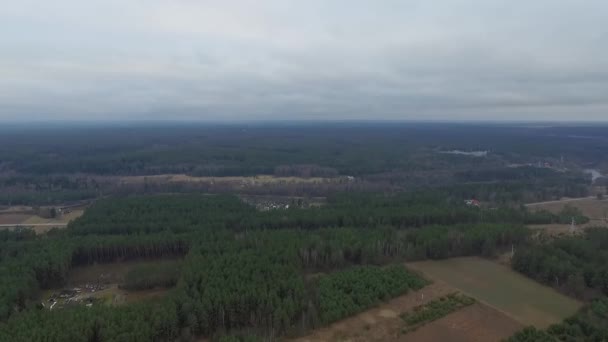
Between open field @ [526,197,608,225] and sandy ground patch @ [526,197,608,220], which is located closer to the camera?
open field @ [526,197,608,225]

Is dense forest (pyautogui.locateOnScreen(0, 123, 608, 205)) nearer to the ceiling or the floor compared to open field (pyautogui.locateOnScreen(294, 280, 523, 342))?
nearer to the ceiling

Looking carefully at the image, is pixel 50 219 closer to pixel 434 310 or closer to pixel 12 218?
pixel 12 218

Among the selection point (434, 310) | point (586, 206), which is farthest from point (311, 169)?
point (434, 310)

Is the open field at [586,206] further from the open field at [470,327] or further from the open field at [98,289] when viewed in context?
the open field at [98,289]

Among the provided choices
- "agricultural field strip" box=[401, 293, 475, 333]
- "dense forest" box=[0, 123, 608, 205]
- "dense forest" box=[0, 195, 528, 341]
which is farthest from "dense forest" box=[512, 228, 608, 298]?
"dense forest" box=[0, 123, 608, 205]

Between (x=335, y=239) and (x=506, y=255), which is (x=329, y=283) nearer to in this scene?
(x=335, y=239)

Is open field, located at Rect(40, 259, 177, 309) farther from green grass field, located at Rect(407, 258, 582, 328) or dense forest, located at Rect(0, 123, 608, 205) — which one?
dense forest, located at Rect(0, 123, 608, 205)

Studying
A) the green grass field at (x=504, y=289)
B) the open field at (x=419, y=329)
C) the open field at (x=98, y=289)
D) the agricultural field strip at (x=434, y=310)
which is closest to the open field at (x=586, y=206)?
the green grass field at (x=504, y=289)
